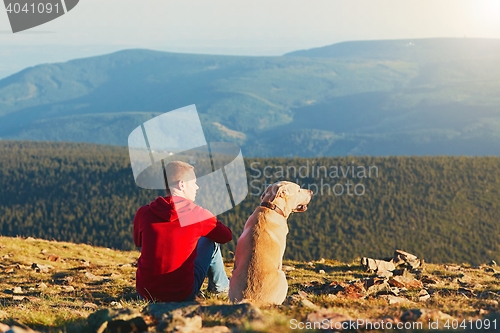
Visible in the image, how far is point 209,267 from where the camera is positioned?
11172mm

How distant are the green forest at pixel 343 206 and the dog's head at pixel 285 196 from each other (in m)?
123

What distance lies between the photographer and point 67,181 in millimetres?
193125

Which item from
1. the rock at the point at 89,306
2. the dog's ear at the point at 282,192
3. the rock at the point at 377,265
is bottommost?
the rock at the point at 377,265

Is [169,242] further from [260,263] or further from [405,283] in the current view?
[405,283]

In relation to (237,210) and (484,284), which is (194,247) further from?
(237,210)

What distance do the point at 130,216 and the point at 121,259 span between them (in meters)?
142

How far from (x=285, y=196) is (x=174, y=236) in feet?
7.59

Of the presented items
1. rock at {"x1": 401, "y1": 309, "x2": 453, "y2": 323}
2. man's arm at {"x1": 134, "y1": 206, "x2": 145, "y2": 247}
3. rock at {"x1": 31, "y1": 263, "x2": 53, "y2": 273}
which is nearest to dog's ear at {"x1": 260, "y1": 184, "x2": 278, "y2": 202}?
man's arm at {"x1": 134, "y1": 206, "x2": 145, "y2": 247}

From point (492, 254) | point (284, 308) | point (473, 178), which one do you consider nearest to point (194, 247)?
point (284, 308)

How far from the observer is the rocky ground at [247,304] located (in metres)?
6.76

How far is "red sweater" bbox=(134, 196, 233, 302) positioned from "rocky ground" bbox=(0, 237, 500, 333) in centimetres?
42

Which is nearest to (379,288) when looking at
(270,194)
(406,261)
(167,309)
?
(270,194)

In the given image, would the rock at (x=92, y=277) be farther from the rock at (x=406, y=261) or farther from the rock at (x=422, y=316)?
the rock at (x=422, y=316)

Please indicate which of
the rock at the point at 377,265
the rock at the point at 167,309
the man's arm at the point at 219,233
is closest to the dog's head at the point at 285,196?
the man's arm at the point at 219,233
